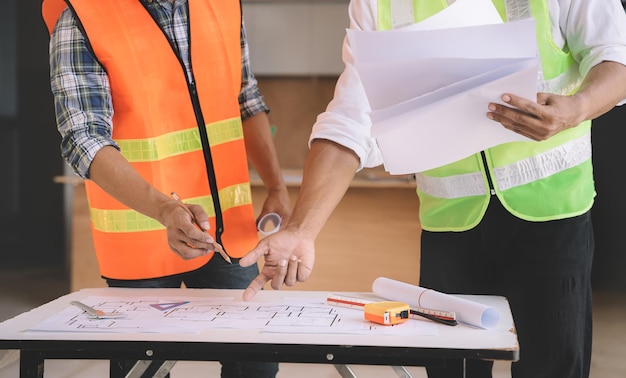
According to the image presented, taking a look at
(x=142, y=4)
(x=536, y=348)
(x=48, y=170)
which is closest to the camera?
(x=536, y=348)

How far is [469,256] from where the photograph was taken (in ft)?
5.90

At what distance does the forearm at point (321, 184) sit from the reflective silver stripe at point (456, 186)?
0.62 ft

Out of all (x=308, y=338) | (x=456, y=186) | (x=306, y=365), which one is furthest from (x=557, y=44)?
(x=306, y=365)

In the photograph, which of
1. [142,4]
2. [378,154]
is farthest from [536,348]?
[142,4]

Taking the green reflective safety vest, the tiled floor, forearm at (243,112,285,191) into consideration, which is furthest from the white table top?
the tiled floor

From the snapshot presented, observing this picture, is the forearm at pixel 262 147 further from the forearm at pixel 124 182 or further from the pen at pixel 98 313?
the pen at pixel 98 313

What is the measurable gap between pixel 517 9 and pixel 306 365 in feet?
7.79

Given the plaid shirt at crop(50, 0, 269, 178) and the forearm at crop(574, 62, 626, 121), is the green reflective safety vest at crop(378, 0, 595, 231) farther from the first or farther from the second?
the plaid shirt at crop(50, 0, 269, 178)

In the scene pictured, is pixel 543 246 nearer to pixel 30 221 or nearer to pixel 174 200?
pixel 174 200

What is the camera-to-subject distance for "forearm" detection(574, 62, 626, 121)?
1.56 metres

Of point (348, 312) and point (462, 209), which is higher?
point (462, 209)

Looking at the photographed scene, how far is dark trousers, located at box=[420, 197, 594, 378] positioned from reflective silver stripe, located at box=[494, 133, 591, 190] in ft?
0.19

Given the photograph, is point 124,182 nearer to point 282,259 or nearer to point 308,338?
point 282,259

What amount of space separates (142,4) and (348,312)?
0.99 m
